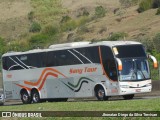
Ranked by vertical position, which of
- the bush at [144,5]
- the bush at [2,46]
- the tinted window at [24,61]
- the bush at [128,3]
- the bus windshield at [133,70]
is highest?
the bush at [128,3]

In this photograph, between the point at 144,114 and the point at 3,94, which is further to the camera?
the point at 3,94

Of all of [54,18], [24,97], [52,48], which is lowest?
[24,97]

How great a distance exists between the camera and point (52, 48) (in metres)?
35.3

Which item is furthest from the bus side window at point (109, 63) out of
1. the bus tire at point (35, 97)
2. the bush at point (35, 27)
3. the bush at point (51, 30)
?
the bush at point (35, 27)

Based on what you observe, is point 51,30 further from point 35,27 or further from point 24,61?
point 24,61

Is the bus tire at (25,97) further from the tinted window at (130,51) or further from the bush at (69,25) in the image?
the bush at (69,25)

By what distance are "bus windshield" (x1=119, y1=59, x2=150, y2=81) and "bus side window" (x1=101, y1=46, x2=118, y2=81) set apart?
0.44m

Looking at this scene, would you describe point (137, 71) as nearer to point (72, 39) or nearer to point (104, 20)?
point (72, 39)

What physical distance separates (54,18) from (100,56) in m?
69.7

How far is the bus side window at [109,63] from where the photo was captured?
104 feet

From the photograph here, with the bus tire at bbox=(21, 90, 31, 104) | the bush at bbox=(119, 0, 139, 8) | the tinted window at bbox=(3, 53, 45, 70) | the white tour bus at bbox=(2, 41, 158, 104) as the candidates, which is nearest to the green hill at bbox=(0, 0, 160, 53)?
the bush at bbox=(119, 0, 139, 8)

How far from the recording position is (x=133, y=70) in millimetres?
31891

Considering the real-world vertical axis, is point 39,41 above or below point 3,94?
above

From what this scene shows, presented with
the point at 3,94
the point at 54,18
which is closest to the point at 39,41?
the point at 54,18
